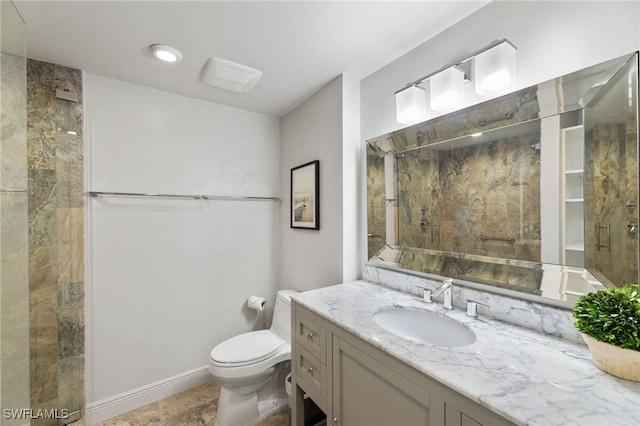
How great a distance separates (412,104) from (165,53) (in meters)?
1.41

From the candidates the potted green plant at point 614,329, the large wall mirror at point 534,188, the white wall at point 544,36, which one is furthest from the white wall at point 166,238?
the potted green plant at point 614,329

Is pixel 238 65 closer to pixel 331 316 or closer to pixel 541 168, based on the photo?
pixel 331 316

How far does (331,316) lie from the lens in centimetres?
121

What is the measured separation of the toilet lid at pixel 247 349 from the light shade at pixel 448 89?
1739 millimetres

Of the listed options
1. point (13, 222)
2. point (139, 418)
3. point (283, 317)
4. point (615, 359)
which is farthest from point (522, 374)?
point (139, 418)

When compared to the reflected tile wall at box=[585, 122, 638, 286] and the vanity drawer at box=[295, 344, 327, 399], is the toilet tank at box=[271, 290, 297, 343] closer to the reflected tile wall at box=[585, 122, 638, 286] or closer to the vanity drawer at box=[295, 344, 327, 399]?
the vanity drawer at box=[295, 344, 327, 399]

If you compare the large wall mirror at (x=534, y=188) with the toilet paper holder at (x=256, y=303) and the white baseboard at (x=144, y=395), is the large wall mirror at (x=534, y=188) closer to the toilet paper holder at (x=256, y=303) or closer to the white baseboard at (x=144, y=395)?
the toilet paper holder at (x=256, y=303)

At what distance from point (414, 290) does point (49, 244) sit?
2.18 meters

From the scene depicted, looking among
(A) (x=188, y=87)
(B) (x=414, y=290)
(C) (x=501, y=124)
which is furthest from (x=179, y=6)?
(B) (x=414, y=290)

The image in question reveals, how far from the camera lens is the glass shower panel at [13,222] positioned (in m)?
1.10

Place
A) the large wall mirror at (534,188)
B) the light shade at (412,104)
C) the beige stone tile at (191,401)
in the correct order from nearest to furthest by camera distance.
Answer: the large wall mirror at (534,188) < the light shade at (412,104) < the beige stone tile at (191,401)

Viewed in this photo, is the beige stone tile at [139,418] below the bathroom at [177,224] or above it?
below

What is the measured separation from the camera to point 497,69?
44.2 inches

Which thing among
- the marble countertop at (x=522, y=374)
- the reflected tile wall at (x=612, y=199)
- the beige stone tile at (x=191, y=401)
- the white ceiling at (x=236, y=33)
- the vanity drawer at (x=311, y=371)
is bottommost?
the beige stone tile at (x=191, y=401)
